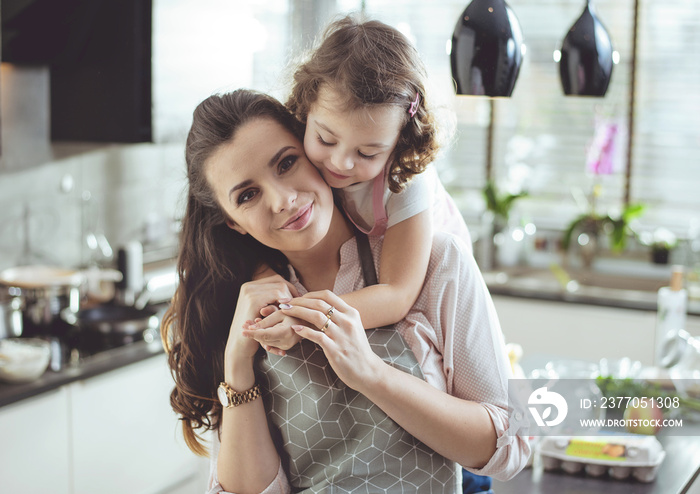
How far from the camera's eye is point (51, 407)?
2570mm

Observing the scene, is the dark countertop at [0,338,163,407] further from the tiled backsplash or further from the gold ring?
the gold ring

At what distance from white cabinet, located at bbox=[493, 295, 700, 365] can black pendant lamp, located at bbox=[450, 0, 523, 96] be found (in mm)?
2319

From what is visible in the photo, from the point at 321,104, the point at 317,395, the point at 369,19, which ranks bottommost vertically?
the point at 317,395

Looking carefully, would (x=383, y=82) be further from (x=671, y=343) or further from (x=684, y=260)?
(x=684, y=260)

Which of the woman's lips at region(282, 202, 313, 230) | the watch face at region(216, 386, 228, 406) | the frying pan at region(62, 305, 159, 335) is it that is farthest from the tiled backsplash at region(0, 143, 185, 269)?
the woman's lips at region(282, 202, 313, 230)

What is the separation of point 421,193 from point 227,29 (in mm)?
2569

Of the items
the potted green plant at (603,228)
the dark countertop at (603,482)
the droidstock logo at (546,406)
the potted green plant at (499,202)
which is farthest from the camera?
the potted green plant at (499,202)

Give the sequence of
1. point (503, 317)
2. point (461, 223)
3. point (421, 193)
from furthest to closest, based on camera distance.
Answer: point (503, 317) < point (461, 223) < point (421, 193)

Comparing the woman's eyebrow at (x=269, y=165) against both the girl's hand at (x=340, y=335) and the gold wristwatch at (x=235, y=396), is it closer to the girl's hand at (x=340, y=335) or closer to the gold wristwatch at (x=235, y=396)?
the girl's hand at (x=340, y=335)

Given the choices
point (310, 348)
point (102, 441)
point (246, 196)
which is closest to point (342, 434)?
point (310, 348)

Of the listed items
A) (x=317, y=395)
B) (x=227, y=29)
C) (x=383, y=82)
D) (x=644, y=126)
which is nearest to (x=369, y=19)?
(x=383, y=82)

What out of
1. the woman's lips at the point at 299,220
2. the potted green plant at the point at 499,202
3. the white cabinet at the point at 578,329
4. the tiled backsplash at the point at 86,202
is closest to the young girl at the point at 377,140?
the woman's lips at the point at 299,220

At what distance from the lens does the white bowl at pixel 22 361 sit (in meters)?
2.47

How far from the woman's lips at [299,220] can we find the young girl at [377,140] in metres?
0.11
